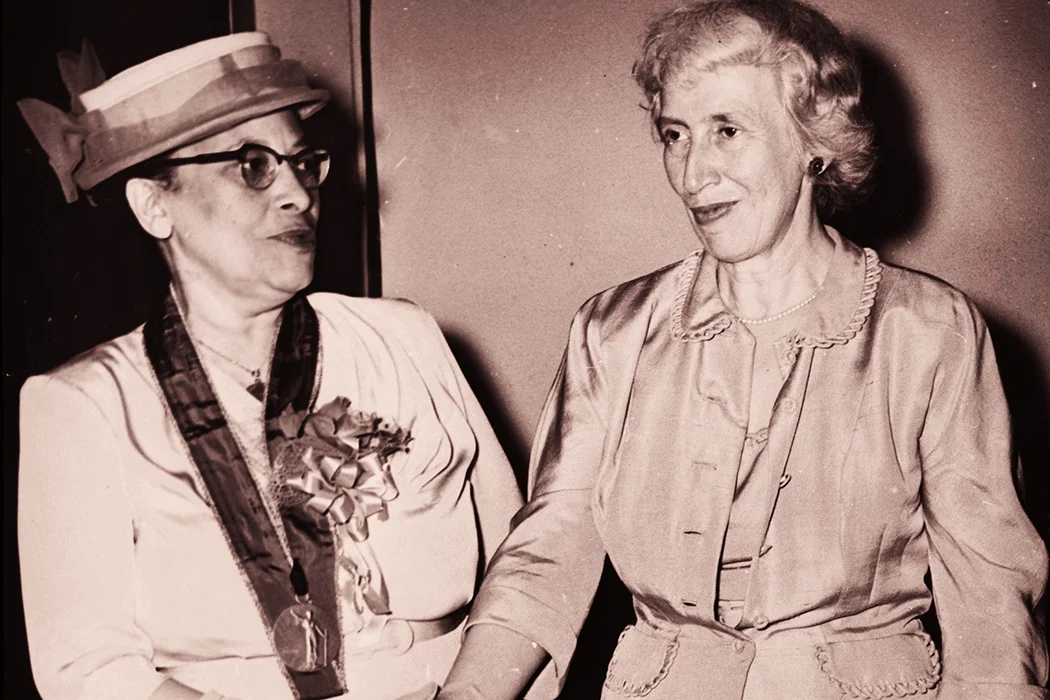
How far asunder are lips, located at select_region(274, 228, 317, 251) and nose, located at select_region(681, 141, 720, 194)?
1.83 feet

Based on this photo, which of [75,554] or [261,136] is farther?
[261,136]

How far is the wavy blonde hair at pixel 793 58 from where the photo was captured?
5.96 feet

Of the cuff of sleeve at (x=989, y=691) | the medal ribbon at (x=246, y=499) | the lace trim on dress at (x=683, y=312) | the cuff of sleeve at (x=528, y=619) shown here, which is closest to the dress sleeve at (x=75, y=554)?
the medal ribbon at (x=246, y=499)

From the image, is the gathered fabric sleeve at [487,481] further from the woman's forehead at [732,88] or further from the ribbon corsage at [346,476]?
the woman's forehead at [732,88]

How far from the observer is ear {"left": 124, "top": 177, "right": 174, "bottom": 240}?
1.83 meters

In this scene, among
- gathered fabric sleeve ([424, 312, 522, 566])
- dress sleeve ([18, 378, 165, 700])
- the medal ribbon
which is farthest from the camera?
gathered fabric sleeve ([424, 312, 522, 566])

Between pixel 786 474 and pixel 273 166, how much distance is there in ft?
2.77

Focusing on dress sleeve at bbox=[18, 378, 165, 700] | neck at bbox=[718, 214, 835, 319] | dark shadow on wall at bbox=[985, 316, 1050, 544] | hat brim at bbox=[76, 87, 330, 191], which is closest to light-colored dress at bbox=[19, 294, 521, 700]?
dress sleeve at bbox=[18, 378, 165, 700]

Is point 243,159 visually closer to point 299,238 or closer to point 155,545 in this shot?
point 299,238

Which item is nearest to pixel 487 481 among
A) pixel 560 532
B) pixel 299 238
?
pixel 560 532

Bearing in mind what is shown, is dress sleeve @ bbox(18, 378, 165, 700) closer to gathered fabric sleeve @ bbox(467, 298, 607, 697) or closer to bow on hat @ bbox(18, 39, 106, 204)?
bow on hat @ bbox(18, 39, 106, 204)

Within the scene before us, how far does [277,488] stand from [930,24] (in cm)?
154

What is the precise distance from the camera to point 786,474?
1.85 m

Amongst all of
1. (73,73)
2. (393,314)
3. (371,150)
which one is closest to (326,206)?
(371,150)
